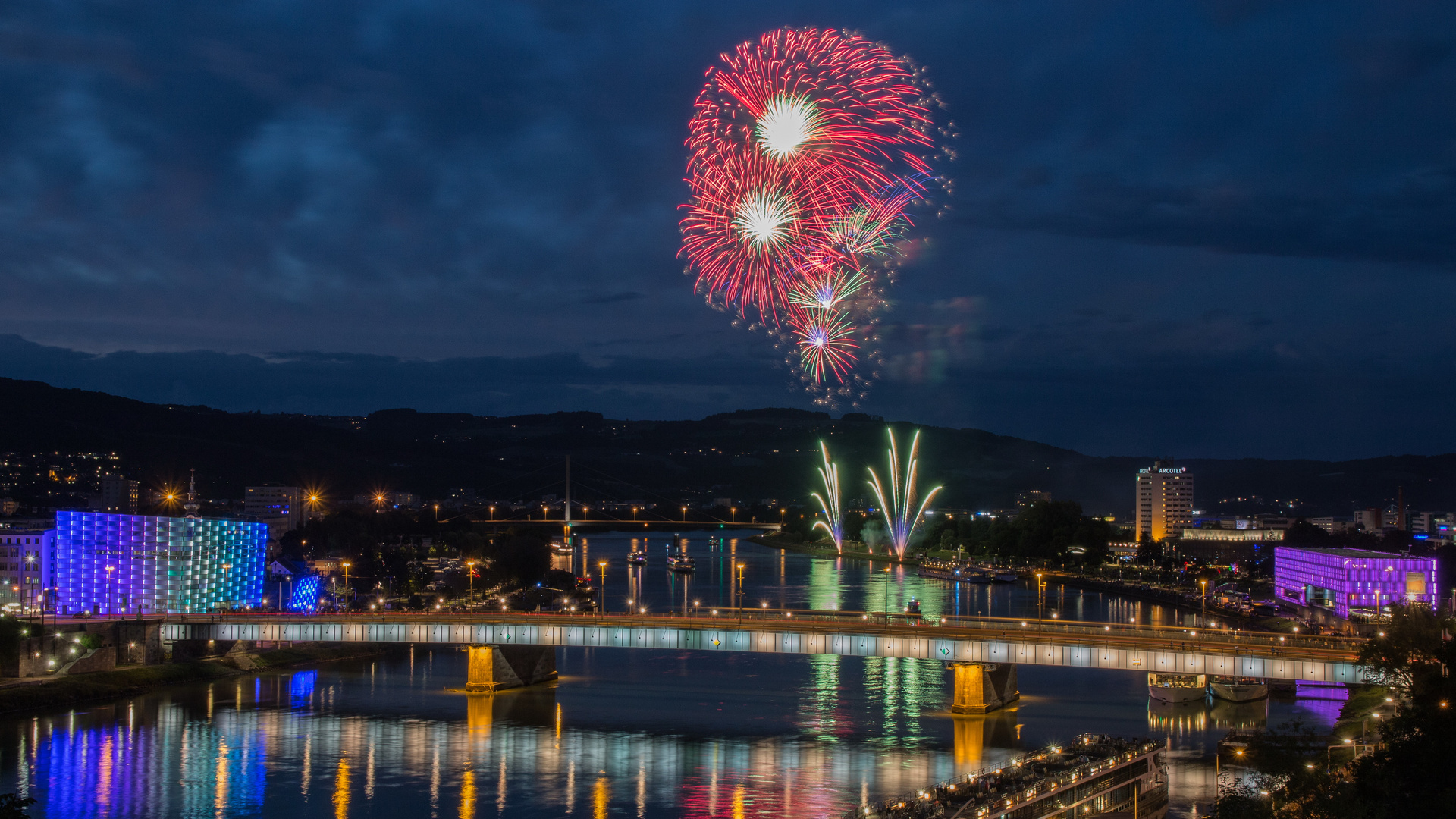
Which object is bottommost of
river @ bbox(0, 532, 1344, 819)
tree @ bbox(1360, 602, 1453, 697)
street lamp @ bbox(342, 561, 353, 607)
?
river @ bbox(0, 532, 1344, 819)

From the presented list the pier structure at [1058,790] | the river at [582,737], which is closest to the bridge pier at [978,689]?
the river at [582,737]

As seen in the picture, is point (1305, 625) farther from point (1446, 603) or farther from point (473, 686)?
point (473, 686)

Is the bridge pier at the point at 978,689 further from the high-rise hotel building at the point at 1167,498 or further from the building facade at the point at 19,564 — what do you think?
the high-rise hotel building at the point at 1167,498

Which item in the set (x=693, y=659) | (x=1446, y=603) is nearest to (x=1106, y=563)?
(x=1446, y=603)

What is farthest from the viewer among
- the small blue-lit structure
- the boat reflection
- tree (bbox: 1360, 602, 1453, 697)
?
the small blue-lit structure

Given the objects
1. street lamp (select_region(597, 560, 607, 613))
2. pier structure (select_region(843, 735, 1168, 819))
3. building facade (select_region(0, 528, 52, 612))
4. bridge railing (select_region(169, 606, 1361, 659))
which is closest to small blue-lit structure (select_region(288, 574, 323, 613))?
building facade (select_region(0, 528, 52, 612))

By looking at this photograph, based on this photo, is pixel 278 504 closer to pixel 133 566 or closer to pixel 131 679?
pixel 133 566

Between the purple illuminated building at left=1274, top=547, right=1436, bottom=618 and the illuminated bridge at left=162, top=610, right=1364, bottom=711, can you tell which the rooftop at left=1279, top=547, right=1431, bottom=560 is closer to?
the purple illuminated building at left=1274, top=547, right=1436, bottom=618
